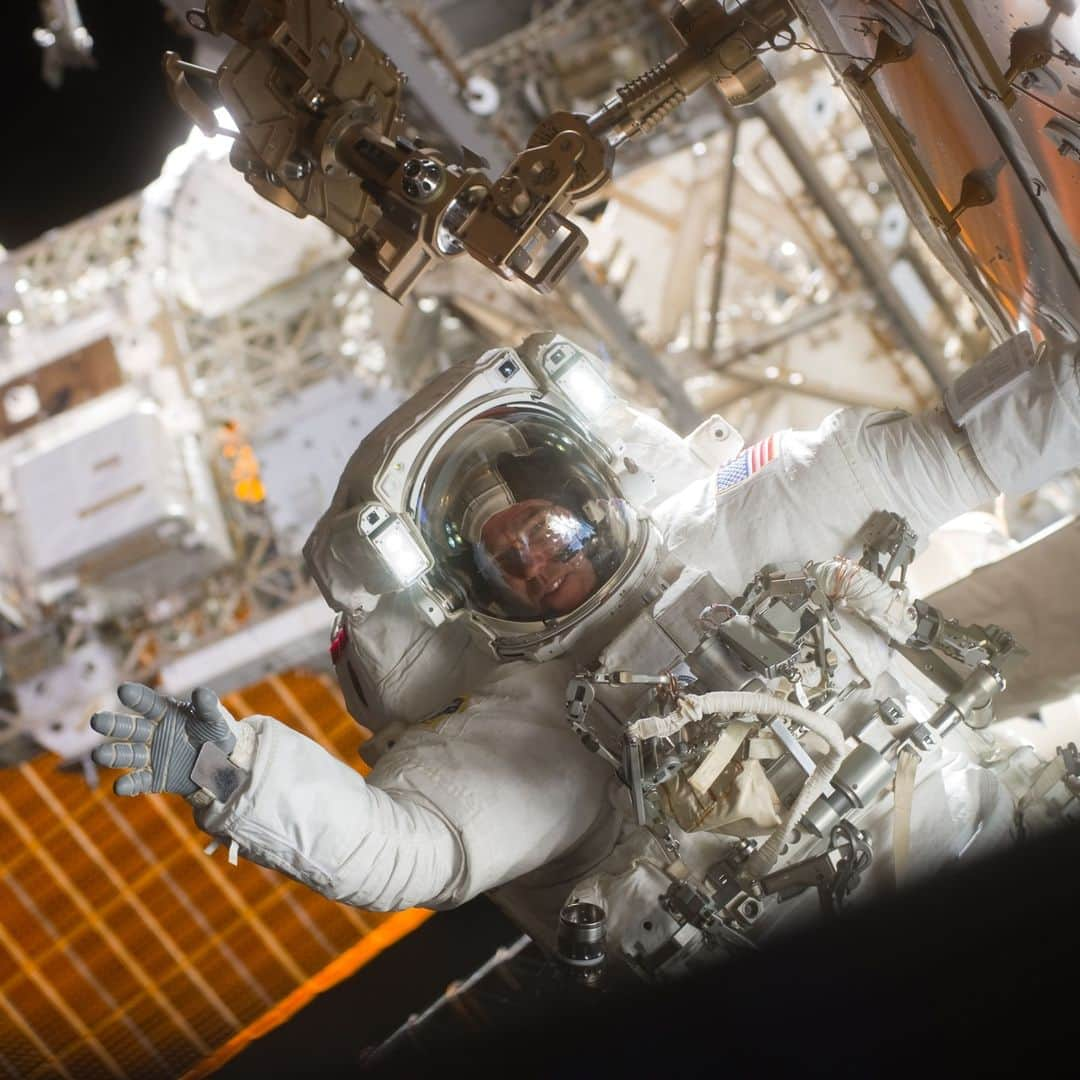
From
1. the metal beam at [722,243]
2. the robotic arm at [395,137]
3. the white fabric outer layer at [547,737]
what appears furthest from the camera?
the metal beam at [722,243]

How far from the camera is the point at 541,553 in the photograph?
2.23 meters

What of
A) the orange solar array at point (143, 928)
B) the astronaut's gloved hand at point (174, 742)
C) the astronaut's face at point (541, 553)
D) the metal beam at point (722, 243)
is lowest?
the orange solar array at point (143, 928)

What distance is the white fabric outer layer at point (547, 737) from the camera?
74.5 inches

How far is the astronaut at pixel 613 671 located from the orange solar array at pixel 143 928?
10.6ft

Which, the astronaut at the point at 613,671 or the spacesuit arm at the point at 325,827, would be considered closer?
the spacesuit arm at the point at 325,827

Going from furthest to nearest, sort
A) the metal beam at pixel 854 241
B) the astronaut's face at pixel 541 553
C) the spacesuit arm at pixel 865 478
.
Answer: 1. the metal beam at pixel 854 241
2. the astronaut's face at pixel 541 553
3. the spacesuit arm at pixel 865 478

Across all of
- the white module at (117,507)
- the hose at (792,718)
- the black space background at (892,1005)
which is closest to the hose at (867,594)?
the hose at (792,718)

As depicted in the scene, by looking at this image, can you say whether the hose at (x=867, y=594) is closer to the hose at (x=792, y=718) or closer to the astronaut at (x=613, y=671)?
the astronaut at (x=613, y=671)

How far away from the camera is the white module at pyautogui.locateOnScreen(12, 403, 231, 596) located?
16.1 feet

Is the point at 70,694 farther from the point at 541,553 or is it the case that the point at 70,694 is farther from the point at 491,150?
the point at 541,553

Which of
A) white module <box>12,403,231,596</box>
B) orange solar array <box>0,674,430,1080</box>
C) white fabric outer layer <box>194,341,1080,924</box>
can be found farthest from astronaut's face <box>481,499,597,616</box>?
orange solar array <box>0,674,430,1080</box>

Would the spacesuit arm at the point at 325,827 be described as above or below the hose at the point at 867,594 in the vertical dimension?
above

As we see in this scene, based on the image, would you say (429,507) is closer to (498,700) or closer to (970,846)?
(498,700)

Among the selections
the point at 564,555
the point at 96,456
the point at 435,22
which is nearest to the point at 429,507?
the point at 564,555
